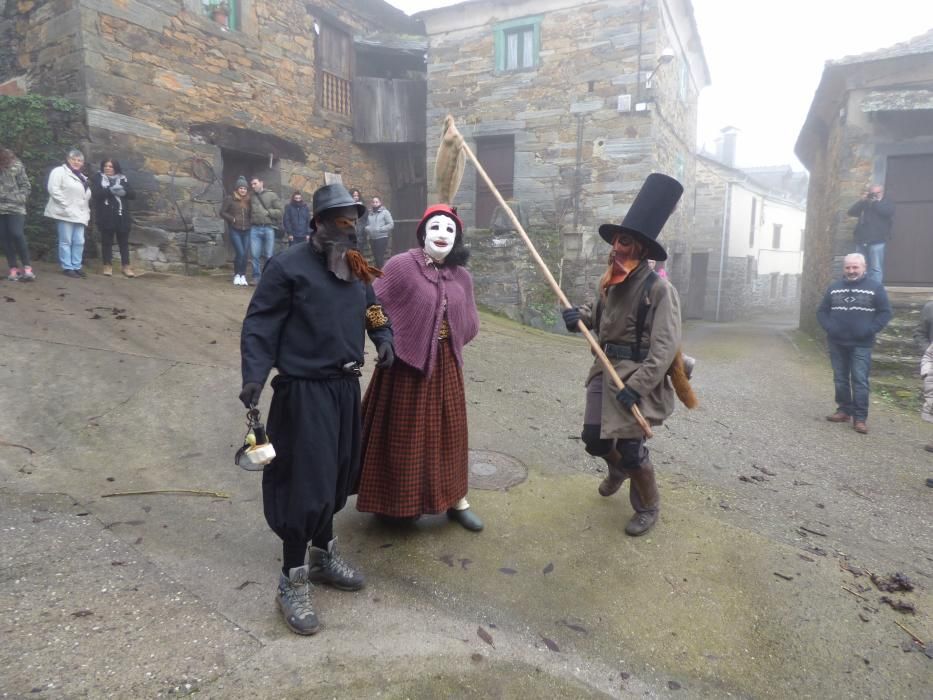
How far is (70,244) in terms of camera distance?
762 cm

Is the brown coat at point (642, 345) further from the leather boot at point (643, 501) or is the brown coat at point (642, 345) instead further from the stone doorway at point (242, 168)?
the stone doorway at point (242, 168)

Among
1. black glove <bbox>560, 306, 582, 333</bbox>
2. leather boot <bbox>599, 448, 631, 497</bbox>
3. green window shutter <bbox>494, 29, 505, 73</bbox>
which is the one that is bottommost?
leather boot <bbox>599, 448, 631, 497</bbox>

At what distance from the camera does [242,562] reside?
9.36 feet

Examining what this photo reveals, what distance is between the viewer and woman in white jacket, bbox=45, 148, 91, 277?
23.7 ft

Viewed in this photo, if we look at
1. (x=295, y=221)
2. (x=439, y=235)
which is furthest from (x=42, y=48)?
(x=439, y=235)

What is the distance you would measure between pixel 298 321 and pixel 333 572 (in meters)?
1.21

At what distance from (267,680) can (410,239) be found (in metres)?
13.3

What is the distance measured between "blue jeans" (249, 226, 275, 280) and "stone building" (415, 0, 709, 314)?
365cm

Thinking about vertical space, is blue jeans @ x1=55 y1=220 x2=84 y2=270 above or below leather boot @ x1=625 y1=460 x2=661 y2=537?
above

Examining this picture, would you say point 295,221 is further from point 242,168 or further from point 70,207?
point 70,207

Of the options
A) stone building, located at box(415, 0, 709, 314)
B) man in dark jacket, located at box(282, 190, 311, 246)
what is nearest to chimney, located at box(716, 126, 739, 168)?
stone building, located at box(415, 0, 709, 314)

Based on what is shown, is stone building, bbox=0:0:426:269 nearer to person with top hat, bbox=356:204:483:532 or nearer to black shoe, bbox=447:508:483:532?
person with top hat, bbox=356:204:483:532

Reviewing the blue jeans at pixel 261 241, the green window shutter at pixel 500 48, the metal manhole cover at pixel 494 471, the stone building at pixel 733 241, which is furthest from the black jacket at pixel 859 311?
the stone building at pixel 733 241

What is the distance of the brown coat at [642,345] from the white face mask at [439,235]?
992mm
